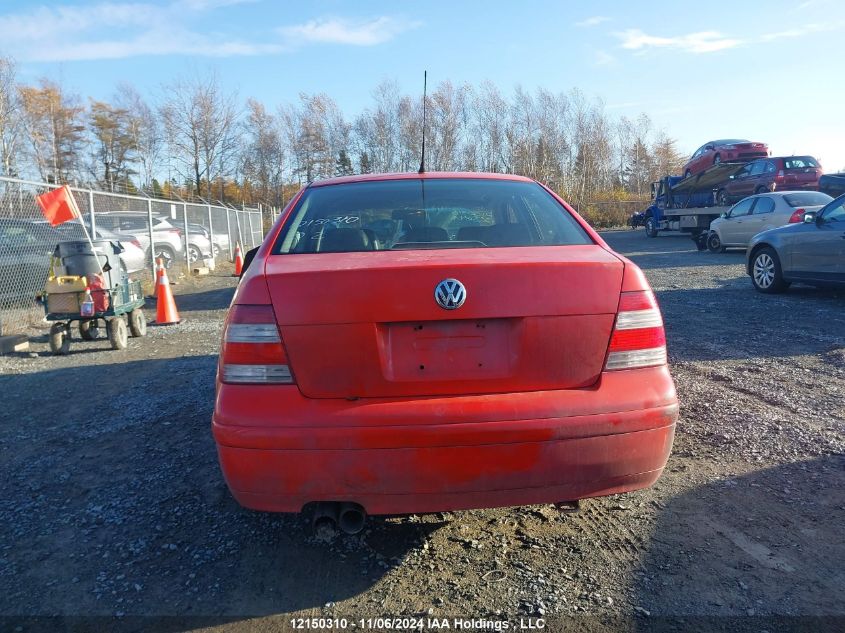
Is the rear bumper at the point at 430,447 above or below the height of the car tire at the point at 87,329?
above

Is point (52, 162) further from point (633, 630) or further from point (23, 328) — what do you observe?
point (633, 630)

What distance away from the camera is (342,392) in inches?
90.5

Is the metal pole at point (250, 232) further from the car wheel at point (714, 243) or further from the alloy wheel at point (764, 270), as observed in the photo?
the alloy wheel at point (764, 270)

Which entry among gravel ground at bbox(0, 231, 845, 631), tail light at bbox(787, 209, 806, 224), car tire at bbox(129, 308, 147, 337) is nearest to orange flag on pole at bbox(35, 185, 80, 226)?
car tire at bbox(129, 308, 147, 337)

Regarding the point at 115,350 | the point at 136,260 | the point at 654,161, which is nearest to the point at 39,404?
the point at 115,350

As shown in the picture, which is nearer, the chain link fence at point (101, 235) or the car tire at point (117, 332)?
the car tire at point (117, 332)

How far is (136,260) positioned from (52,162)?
34.7 metres

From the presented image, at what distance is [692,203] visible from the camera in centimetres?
2336

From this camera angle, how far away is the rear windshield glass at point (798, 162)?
64.8ft

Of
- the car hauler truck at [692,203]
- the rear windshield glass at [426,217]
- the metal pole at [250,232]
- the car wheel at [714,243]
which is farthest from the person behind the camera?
the metal pole at [250,232]

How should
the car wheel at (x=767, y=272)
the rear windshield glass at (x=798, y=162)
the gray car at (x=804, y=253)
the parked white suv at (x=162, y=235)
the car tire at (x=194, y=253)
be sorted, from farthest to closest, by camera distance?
the rear windshield glass at (x=798, y=162) → the car tire at (x=194, y=253) → the parked white suv at (x=162, y=235) → the car wheel at (x=767, y=272) → the gray car at (x=804, y=253)

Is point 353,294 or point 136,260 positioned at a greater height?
point 353,294

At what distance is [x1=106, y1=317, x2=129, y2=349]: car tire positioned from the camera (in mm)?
7268

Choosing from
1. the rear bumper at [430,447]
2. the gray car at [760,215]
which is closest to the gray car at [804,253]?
the gray car at [760,215]
